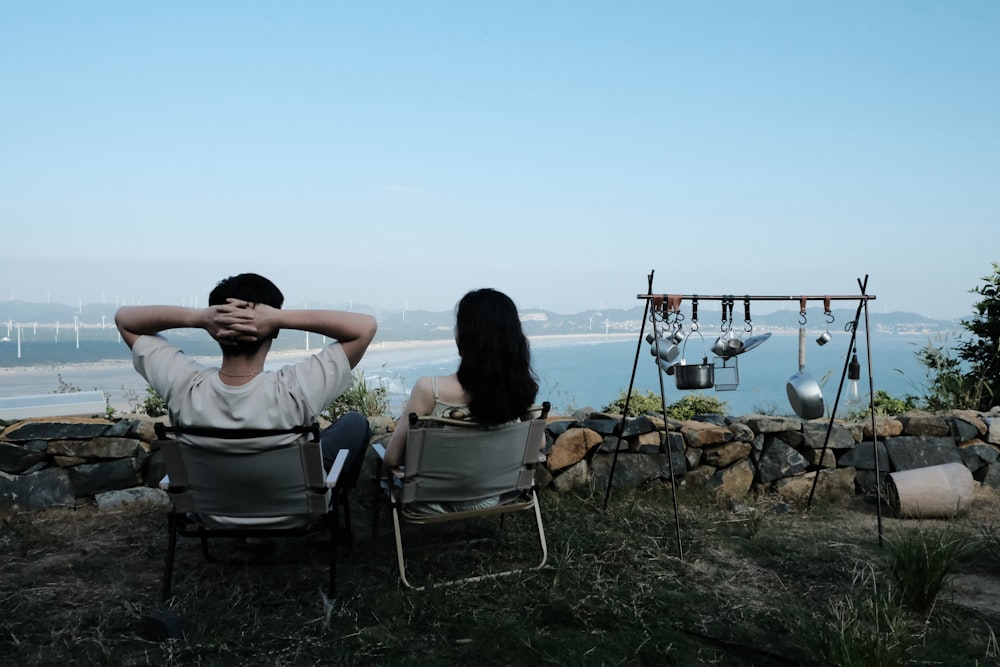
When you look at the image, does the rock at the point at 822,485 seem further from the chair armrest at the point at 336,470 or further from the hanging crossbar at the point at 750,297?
the chair armrest at the point at 336,470

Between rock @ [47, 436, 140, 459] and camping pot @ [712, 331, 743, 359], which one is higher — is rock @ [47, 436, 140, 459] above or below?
below

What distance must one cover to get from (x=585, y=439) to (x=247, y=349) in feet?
8.24

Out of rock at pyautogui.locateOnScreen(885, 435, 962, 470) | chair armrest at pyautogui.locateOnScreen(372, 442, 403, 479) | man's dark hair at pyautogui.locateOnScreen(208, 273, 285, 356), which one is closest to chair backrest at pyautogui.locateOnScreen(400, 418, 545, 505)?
chair armrest at pyautogui.locateOnScreen(372, 442, 403, 479)

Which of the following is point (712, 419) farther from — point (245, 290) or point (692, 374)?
point (245, 290)

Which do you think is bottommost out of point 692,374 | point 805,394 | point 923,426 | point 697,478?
point 697,478

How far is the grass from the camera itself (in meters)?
2.67

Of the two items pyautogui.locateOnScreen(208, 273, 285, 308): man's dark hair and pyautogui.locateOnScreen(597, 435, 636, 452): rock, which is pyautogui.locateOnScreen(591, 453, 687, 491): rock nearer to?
pyautogui.locateOnScreen(597, 435, 636, 452): rock

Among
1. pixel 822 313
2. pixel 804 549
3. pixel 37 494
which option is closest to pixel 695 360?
pixel 822 313

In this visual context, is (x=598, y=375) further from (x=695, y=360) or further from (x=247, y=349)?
(x=247, y=349)

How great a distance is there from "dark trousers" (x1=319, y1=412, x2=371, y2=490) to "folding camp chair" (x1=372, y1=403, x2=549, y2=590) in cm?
23

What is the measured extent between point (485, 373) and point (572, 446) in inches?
72.9

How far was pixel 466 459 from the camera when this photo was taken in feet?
10.7

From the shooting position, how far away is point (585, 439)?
4906 millimetres

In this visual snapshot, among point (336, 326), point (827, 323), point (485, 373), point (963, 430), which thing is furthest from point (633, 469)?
point (336, 326)
